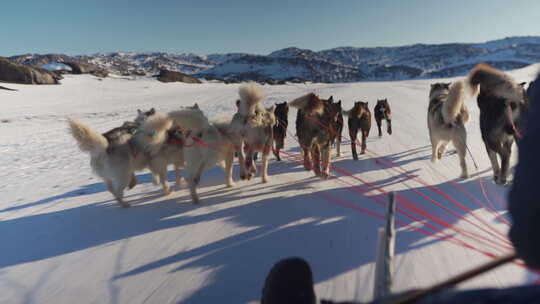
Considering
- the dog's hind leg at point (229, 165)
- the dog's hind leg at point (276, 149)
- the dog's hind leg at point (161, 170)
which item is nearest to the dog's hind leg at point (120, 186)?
the dog's hind leg at point (161, 170)

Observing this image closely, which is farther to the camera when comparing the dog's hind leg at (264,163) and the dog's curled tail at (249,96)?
the dog's hind leg at (264,163)

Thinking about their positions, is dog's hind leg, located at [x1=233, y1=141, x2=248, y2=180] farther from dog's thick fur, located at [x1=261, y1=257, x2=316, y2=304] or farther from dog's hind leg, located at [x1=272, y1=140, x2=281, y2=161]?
dog's thick fur, located at [x1=261, y1=257, x2=316, y2=304]

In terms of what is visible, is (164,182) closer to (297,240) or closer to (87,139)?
(87,139)

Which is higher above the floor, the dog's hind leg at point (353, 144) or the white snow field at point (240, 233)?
the dog's hind leg at point (353, 144)

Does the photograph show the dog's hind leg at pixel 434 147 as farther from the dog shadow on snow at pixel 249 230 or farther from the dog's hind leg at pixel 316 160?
the dog's hind leg at pixel 316 160

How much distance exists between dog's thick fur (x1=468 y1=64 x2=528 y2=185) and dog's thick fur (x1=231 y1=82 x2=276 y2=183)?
279 centimetres

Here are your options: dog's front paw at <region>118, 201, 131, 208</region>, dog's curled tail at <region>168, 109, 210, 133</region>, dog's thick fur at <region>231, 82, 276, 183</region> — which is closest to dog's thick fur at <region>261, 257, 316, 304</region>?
dog's curled tail at <region>168, 109, 210, 133</region>

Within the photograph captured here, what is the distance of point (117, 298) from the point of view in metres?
2.02

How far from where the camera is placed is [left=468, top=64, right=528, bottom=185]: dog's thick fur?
131 inches

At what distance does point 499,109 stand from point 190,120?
12.5ft

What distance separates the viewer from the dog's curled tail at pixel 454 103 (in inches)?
143

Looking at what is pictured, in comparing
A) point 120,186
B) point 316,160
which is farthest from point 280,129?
point 120,186

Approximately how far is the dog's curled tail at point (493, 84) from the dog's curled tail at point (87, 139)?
15.4 ft

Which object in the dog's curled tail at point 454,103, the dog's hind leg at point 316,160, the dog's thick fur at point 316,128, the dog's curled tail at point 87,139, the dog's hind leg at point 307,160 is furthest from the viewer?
the dog's hind leg at point 307,160
